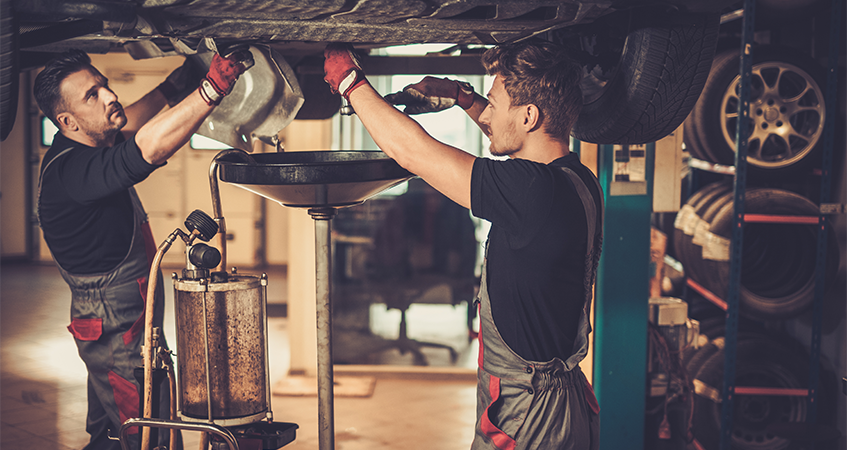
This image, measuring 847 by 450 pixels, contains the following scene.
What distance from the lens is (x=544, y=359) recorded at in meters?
1.46

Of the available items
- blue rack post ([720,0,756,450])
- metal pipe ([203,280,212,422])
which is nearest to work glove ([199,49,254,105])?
metal pipe ([203,280,212,422])

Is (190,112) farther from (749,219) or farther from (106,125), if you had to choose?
(749,219)

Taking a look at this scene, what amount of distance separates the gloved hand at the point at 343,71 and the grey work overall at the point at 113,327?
40.5 inches

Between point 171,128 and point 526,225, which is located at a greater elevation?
point 171,128

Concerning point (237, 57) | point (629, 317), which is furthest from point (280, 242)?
point (237, 57)

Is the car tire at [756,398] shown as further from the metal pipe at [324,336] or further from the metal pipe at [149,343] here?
the metal pipe at [149,343]

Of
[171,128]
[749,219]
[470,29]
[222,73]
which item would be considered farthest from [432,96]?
[749,219]

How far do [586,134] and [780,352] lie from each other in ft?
6.18

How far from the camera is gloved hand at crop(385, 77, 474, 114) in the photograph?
170 centimetres

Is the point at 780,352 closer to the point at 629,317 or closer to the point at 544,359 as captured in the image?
the point at 629,317

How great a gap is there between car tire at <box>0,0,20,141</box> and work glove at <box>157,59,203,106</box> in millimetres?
976

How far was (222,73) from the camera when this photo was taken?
1.61m

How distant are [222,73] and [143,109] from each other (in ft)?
3.03

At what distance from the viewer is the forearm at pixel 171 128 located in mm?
1678
